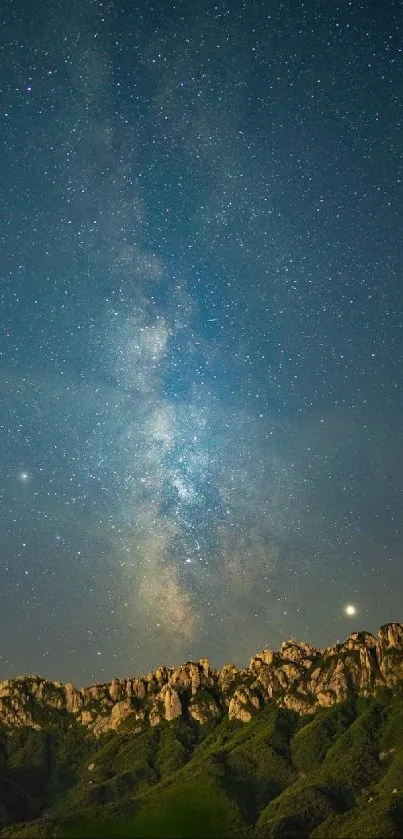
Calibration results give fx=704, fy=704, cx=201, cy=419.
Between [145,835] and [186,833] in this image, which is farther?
[186,833]

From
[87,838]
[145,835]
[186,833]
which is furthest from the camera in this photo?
[186,833]

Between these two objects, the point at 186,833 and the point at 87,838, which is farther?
the point at 186,833

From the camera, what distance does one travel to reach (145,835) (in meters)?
176

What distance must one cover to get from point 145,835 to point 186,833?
19.9 metres

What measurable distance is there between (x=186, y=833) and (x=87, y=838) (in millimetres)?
39486

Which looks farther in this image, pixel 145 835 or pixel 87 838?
pixel 145 835

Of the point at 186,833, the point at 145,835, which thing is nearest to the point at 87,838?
the point at 145,835

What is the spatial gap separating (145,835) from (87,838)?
774 inches

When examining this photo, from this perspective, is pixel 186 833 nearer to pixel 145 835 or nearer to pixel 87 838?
pixel 145 835

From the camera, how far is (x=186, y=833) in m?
Answer: 191

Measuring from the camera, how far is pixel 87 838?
162375 millimetres

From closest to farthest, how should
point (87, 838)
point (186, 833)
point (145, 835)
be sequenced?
point (87, 838) → point (145, 835) → point (186, 833)
